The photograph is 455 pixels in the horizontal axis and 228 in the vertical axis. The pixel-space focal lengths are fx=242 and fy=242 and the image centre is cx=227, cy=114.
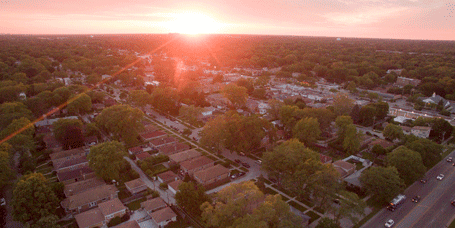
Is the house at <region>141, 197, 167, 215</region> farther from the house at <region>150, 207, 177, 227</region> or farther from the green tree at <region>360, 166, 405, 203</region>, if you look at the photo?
Result: the green tree at <region>360, 166, 405, 203</region>

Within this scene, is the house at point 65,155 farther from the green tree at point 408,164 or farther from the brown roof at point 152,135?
the green tree at point 408,164

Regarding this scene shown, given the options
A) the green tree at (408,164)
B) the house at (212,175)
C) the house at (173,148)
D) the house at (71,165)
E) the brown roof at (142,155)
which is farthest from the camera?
the house at (173,148)

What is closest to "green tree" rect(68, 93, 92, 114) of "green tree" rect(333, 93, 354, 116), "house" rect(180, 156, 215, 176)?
"house" rect(180, 156, 215, 176)

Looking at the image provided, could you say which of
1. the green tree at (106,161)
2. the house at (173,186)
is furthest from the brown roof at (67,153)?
the house at (173,186)

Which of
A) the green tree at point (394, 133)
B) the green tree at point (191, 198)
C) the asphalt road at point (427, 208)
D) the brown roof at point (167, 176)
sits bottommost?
the asphalt road at point (427, 208)

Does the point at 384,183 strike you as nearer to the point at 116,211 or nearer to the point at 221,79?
the point at 116,211

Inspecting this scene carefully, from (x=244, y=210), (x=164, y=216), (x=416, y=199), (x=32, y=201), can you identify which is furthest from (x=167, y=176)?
(x=416, y=199)

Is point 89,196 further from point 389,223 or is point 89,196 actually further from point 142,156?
point 389,223
